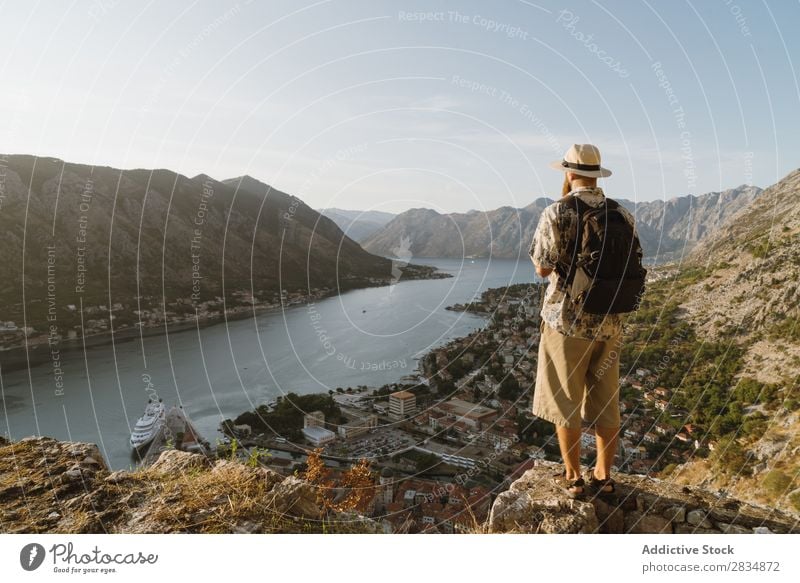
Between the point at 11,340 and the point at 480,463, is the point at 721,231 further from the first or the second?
the point at 11,340

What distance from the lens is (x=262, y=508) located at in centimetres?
292

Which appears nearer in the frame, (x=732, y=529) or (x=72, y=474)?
(x=732, y=529)

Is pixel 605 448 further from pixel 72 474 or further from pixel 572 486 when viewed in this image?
pixel 72 474

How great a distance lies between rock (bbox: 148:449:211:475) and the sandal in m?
2.59

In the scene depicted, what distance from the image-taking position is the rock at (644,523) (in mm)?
2943

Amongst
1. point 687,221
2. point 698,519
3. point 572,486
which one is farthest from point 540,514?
point 687,221

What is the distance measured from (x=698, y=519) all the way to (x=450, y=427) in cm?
1851

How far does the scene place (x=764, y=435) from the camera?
28.6ft

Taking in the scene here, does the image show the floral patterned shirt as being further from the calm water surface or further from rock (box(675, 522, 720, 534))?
the calm water surface

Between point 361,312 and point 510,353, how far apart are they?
68.9 feet

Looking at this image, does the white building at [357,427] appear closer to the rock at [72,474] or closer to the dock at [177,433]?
the dock at [177,433]

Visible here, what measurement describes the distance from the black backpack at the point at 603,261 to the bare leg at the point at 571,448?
823 millimetres

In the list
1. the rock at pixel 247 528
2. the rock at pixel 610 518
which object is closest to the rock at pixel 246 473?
the rock at pixel 247 528
